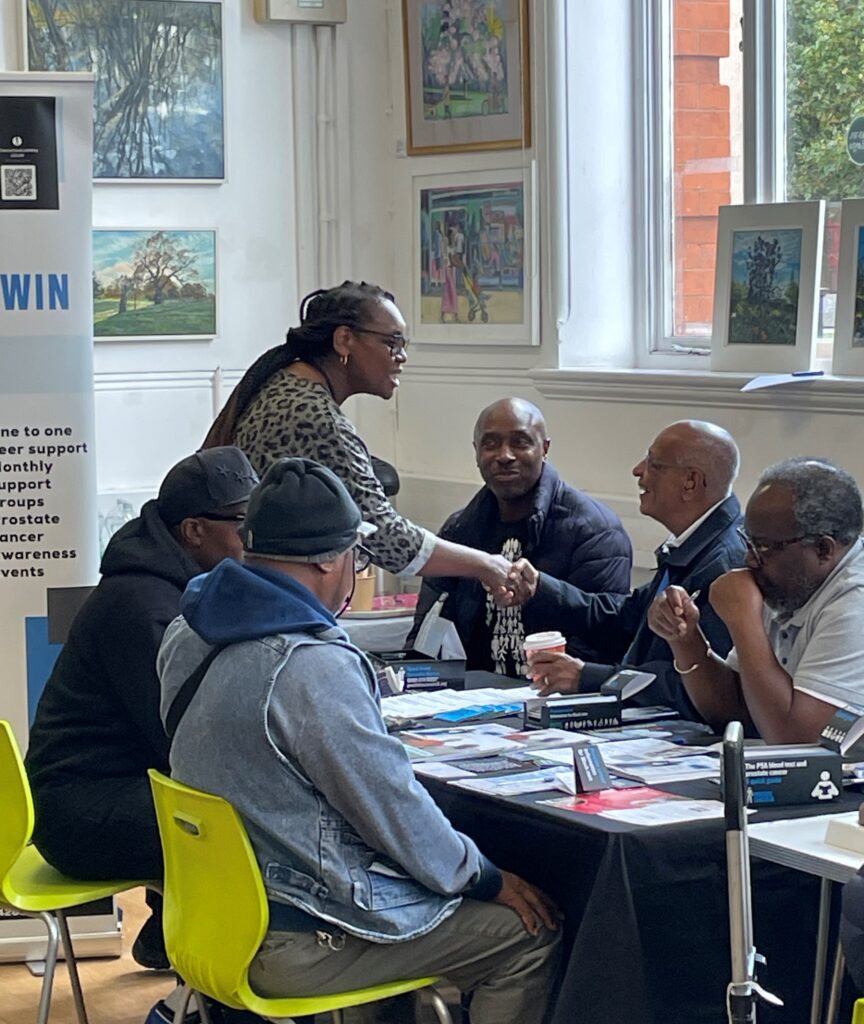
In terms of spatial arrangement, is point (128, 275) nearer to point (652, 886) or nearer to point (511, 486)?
point (511, 486)

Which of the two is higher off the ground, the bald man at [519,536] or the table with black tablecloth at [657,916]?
the bald man at [519,536]

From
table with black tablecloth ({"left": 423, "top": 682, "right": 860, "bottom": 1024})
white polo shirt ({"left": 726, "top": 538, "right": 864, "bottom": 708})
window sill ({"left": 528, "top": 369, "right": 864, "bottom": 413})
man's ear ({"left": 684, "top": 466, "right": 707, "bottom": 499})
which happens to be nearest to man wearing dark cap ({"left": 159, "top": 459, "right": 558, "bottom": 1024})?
table with black tablecloth ({"left": 423, "top": 682, "right": 860, "bottom": 1024})

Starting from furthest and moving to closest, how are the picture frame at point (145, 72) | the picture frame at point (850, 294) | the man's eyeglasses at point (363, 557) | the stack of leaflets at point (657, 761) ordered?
the picture frame at point (145, 72) < the picture frame at point (850, 294) < the man's eyeglasses at point (363, 557) < the stack of leaflets at point (657, 761)

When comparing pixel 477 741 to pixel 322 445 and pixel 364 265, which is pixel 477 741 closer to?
pixel 322 445

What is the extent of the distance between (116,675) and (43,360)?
1.31 meters

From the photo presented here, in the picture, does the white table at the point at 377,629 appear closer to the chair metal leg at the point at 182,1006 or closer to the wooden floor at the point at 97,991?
the wooden floor at the point at 97,991

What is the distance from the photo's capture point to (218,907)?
2682mm

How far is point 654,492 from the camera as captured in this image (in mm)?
4000

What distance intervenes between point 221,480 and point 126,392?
9.91 ft

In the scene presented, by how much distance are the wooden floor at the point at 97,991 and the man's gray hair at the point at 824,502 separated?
6.38 feet

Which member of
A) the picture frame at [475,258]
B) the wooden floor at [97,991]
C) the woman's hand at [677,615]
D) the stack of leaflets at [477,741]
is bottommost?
the wooden floor at [97,991]

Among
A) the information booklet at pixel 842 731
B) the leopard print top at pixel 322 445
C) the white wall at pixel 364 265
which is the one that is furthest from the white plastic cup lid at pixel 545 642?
the white wall at pixel 364 265

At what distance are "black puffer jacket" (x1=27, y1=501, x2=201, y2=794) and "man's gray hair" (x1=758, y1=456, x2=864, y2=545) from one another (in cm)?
116

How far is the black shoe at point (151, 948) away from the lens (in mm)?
4203
